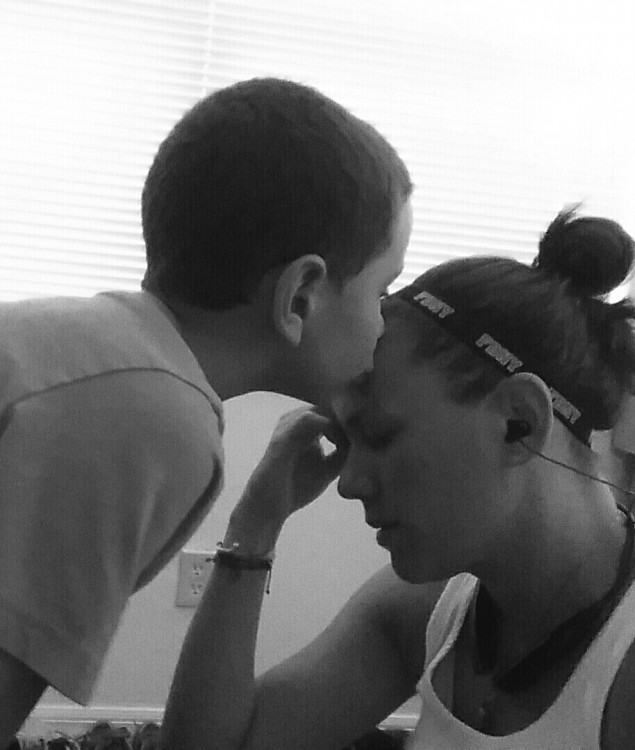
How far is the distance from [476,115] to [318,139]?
1.28 meters

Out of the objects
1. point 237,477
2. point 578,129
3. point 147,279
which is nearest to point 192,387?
point 147,279

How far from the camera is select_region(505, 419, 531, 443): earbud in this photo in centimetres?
99

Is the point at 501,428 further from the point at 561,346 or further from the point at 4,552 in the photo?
the point at 4,552

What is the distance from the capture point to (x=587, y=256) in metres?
1.03

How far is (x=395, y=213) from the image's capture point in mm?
983

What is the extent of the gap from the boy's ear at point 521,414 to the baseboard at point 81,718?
109 cm

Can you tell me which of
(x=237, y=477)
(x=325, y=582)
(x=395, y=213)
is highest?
(x=395, y=213)

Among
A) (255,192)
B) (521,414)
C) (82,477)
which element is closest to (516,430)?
(521,414)

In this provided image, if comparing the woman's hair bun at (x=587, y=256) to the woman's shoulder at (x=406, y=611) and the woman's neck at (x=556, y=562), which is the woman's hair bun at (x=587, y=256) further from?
the woman's shoulder at (x=406, y=611)

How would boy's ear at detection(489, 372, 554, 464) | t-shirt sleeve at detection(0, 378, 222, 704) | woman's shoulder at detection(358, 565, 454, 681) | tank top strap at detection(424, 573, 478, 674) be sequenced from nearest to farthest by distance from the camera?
t-shirt sleeve at detection(0, 378, 222, 704) < boy's ear at detection(489, 372, 554, 464) < tank top strap at detection(424, 573, 478, 674) < woman's shoulder at detection(358, 565, 454, 681)

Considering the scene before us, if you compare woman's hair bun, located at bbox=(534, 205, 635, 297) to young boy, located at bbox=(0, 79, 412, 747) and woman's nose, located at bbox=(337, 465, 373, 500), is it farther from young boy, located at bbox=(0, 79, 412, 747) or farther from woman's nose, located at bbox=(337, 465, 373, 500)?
woman's nose, located at bbox=(337, 465, 373, 500)

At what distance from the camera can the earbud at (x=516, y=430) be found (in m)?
0.99

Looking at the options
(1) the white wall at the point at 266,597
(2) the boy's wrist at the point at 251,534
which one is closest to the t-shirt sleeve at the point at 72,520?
(2) the boy's wrist at the point at 251,534

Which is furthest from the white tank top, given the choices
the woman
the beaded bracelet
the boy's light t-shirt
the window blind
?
the window blind
